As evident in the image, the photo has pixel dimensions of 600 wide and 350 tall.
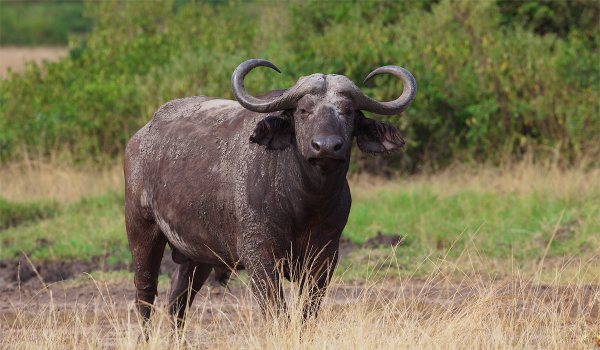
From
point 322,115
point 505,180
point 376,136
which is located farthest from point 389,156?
point 322,115

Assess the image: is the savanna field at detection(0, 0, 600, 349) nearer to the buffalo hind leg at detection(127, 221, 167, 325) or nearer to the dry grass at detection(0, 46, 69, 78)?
the buffalo hind leg at detection(127, 221, 167, 325)

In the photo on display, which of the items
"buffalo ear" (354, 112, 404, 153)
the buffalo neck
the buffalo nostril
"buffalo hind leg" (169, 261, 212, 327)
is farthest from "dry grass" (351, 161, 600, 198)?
the buffalo nostril

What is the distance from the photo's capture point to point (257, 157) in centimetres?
665

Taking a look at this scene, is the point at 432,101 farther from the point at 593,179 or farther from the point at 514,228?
the point at 514,228

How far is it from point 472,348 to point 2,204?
8.26 metres

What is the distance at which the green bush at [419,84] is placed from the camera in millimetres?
14680

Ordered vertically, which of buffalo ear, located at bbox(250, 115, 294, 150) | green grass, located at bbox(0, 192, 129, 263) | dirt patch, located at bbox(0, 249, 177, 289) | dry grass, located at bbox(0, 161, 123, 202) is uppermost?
buffalo ear, located at bbox(250, 115, 294, 150)

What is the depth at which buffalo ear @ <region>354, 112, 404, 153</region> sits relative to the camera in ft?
21.2

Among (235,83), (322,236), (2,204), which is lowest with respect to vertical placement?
(2,204)

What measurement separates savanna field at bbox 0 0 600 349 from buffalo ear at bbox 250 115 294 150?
159cm

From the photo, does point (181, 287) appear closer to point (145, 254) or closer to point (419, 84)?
point (145, 254)

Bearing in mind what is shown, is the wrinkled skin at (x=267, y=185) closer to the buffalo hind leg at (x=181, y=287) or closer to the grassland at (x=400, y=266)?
the grassland at (x=400, y=266)

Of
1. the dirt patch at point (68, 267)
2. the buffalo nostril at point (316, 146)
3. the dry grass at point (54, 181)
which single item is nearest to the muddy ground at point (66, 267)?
the dirt patch at point (68, 267)

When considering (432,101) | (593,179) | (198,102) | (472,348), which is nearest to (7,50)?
(432,101)
